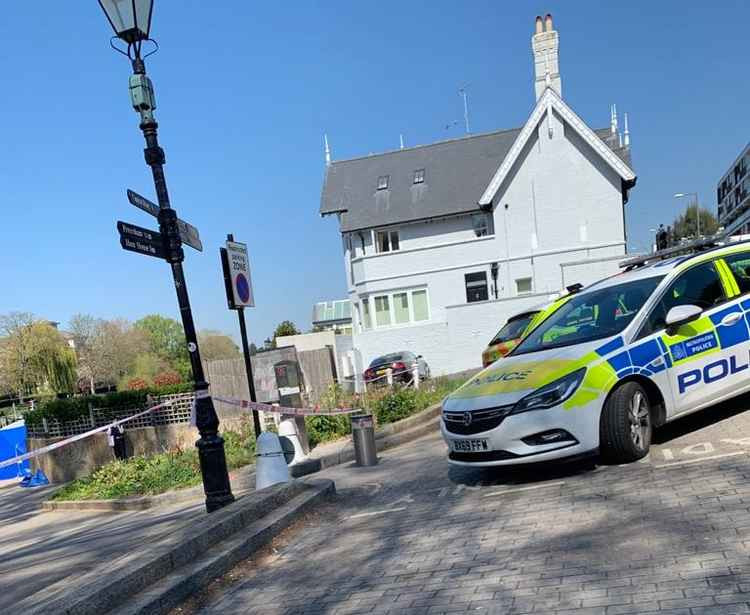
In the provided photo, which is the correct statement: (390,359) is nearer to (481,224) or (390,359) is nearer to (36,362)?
(481,224)

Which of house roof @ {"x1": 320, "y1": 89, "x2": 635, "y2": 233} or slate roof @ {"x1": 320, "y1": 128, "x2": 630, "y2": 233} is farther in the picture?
slate roof @ {"x1": 320, "y1": 128, "x2": 630, "y2": 233}

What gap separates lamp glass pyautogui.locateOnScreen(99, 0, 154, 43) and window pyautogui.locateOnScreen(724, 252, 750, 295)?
622cm

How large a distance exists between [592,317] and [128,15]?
5.26m

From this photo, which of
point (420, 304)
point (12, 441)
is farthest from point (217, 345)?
point (12, 441)

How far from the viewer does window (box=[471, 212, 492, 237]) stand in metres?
31.7

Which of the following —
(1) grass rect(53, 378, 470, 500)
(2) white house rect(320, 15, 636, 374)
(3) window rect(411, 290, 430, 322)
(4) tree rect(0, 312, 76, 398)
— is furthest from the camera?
(4) tree rect(0, 312, 76, 398)

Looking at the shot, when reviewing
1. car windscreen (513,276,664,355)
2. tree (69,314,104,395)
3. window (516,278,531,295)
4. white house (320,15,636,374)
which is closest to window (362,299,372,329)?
white house (320,15,636,374)

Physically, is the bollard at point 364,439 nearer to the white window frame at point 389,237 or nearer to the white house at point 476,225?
the white house at point 476,225

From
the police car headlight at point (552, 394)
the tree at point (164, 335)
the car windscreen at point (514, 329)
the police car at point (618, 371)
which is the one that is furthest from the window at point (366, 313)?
the tree at point (164, 335)

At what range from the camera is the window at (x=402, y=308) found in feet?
105

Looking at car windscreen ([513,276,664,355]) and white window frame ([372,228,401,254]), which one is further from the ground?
white window frame ([372,228,401,254])

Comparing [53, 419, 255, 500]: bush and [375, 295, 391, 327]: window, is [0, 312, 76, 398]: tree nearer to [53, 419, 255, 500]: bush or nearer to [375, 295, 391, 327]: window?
[375, 295, 391, 327]: window

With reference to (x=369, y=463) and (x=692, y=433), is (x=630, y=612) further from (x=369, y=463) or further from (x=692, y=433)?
(x=369, y=463)

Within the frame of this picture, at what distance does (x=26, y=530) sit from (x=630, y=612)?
1194 centimetres
